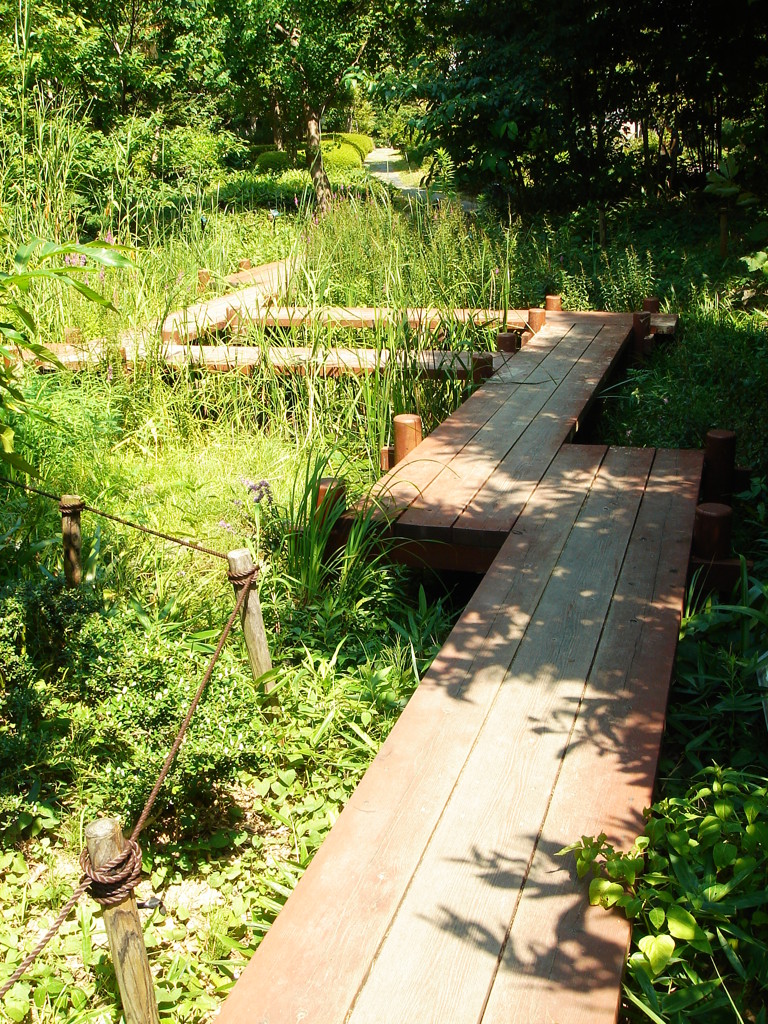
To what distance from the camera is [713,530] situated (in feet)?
10.6

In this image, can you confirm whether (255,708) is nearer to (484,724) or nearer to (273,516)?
(484,724)

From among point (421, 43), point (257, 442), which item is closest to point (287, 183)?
point (421, 43)

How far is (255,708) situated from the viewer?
2705 millimetres

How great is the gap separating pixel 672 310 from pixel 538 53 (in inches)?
159

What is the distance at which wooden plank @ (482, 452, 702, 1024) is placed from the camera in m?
1.73

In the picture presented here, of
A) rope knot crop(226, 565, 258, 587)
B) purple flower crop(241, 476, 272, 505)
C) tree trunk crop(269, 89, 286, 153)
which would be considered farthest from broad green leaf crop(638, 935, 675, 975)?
tree trunk crop(269, 89, 286, 153)

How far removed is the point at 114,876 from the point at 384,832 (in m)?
0.68

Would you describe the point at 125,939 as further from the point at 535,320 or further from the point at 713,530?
the point at 535,320

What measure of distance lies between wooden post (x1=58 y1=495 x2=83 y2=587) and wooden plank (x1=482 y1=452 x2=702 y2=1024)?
164 cm

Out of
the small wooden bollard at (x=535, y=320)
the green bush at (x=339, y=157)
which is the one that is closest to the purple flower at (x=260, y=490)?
the small wooden bollard at (x=535, y=320)

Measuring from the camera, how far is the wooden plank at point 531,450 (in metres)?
3.46

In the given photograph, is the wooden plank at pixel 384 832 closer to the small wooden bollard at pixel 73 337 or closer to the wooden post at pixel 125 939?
the wooden post at pixel 125 939

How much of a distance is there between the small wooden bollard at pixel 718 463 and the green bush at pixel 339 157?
17744 mm

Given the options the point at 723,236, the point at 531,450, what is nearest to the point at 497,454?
the point at 531,450
